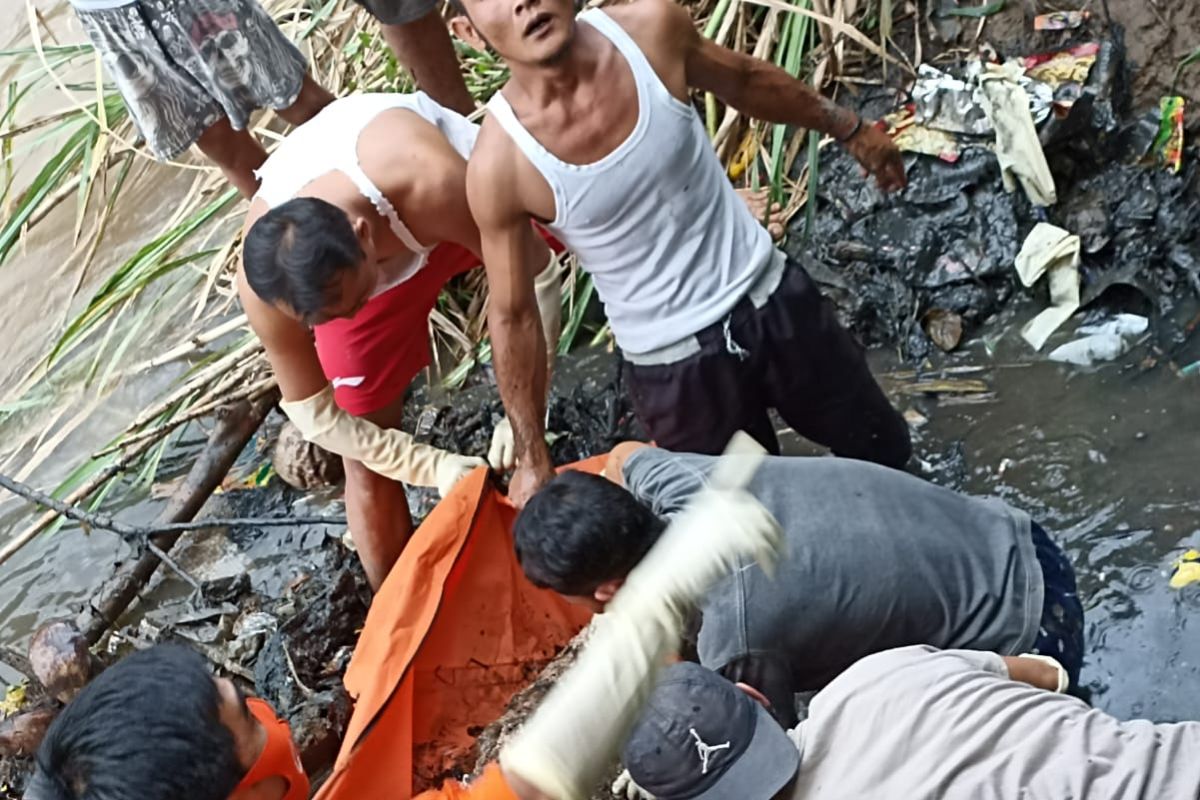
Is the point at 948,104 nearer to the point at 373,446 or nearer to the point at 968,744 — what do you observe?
the point at 373,446

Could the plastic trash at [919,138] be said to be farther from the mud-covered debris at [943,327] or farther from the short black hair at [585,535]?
the short black hair at [585,535]

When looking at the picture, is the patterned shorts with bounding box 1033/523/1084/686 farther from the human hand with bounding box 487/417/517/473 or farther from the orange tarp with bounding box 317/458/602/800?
the human hand with bounding box 487/417/517/473

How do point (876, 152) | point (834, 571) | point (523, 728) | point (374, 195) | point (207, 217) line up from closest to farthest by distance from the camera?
point (523, 728) → point (834, 571) → point (374, 195) → point (876, 152) → point (207, 217)

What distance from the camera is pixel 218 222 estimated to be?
3.81 meters

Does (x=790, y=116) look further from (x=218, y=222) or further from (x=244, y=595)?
(x=218, y=222)

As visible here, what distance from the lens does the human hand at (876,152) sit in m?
2.37

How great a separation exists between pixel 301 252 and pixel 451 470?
72cm

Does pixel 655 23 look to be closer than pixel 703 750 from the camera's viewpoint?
No

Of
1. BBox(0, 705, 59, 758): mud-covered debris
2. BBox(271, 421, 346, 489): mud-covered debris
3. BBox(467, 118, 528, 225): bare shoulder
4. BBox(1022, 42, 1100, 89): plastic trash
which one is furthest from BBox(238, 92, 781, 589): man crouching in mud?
BBox(1022, 42, 1100, 89): plastic trash

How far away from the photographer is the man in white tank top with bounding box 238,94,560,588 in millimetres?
2086

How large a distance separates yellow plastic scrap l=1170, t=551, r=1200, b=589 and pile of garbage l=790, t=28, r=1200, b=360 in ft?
2.37

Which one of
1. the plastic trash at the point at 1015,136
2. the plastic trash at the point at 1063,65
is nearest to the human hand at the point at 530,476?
the plastic trash at the point at 1015,136

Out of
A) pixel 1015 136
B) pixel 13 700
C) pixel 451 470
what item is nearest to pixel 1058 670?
pixel 451 470

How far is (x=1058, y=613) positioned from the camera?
1.78 meters
